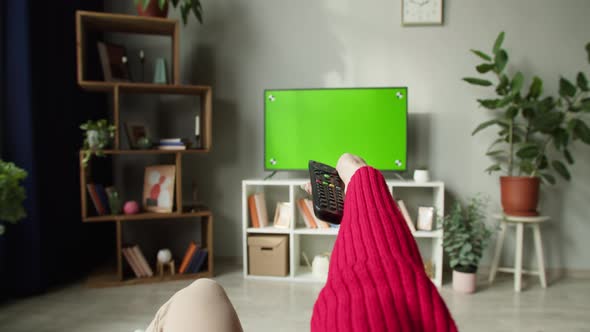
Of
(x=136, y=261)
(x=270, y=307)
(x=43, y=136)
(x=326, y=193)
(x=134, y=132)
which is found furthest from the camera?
(x=134, y=132)

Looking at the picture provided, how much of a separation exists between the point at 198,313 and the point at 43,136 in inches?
86.8

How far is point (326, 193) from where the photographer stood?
0.78 meters

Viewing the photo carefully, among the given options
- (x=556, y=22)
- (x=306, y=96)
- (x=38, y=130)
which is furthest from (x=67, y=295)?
(x=556, y=22)

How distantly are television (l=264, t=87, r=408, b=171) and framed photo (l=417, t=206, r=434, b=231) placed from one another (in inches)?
12.5

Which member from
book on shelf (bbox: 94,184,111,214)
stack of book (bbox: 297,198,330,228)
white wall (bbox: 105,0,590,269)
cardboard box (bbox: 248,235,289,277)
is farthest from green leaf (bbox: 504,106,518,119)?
book on shelf (bbox: 94,184,111,214)

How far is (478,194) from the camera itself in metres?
2.75

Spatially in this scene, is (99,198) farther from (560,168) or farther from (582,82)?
(582,82)

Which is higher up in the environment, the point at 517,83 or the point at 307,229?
the point at 517,83

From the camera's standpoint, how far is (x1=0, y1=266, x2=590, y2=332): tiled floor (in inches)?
75.5

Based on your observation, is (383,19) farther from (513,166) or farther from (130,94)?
(130,94)

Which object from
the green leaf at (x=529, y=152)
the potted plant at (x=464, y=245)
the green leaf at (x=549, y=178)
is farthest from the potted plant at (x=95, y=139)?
the green leaf at (x=549, y=178)

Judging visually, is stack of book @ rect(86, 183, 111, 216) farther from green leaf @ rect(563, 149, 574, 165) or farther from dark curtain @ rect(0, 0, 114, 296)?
green leaf @ rect(563, 149, 574, 165)

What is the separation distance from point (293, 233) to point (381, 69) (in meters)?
→ 1.35

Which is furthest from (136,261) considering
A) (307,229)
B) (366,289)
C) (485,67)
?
(485,67)
